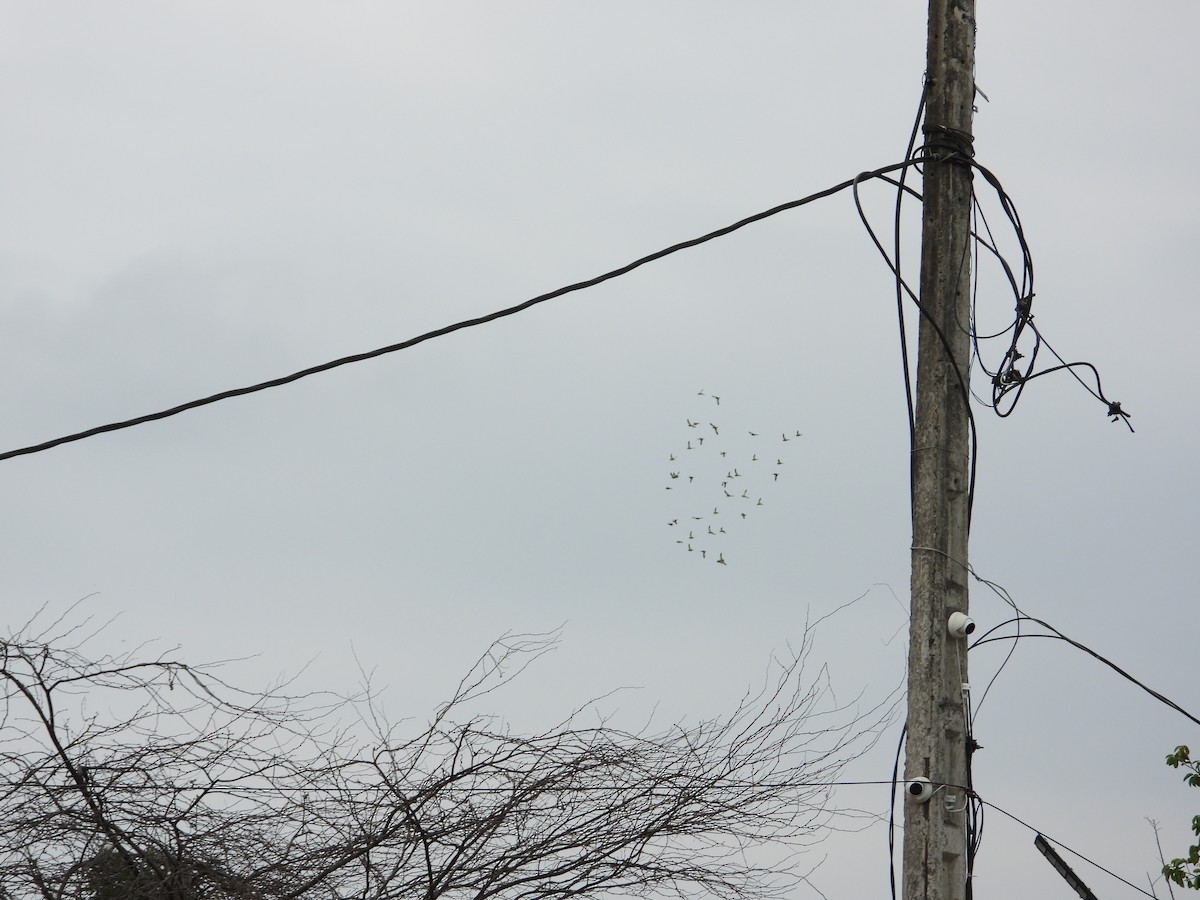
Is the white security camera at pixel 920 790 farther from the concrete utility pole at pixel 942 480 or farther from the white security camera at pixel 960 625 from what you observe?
the white security camera at pixel 960 625

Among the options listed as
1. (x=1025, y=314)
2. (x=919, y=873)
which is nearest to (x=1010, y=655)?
(x=919, y=873)

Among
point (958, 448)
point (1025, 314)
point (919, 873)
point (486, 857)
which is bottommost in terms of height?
point (919, 873)

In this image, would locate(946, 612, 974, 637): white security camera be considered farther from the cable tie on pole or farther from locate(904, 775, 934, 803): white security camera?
the cable tie on pole

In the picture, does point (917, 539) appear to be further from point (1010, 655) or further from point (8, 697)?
point (8, 697)

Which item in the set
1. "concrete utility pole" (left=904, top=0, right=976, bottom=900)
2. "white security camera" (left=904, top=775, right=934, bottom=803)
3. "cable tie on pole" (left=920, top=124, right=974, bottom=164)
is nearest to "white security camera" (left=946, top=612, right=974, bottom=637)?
"concrete utility pole" (left=904, top=0, right=976, bottom=900)

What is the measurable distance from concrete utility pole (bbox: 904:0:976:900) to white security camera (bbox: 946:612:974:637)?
26mm

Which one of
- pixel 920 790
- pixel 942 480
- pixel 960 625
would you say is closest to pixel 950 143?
pixel 942 480

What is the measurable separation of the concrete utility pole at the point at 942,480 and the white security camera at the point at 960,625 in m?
0.03

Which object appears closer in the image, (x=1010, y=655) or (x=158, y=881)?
(x=1010, y=655)

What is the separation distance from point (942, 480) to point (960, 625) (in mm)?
566

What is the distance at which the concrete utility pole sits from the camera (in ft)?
14.0

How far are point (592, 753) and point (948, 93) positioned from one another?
12.2 feet

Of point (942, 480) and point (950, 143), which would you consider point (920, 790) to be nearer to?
point (942, 480)

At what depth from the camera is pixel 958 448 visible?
15.3 ft
